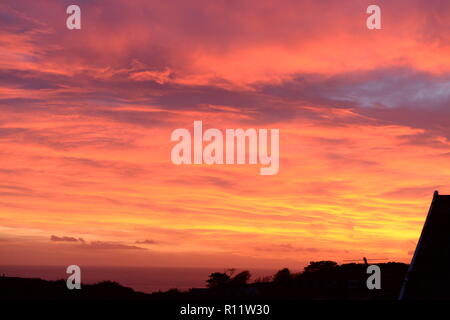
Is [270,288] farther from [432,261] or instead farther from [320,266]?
[432,261]

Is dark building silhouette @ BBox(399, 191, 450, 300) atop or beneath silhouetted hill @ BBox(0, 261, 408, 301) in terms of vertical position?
atop

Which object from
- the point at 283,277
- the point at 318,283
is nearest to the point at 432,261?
the point at 318,283

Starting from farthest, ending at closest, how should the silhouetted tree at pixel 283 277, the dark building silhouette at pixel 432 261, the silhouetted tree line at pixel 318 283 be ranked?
the silhouetted tree at pixel 283 277
the silhouetted tree line at pixel 318 283
the dark building silhouette at pixel 432 261

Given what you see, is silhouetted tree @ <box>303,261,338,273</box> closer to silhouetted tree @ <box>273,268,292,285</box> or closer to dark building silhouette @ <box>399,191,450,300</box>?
silhouetted tree @ <box>273,268,292,285</box>

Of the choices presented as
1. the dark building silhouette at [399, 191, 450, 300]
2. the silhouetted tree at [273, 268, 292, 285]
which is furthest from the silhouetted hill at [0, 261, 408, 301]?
the dark building silhouette at [399, 191, 450, 300]

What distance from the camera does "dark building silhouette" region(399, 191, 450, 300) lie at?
86.9 feet

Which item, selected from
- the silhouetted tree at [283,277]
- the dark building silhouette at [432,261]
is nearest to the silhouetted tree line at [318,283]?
the silhouetted tree at [283,277]

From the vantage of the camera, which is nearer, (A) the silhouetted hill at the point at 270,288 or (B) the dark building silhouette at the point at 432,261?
(B) the dark building silhouette at the point at 432,261

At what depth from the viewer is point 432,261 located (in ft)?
88.9

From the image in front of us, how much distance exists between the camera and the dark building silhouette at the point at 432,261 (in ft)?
86.9

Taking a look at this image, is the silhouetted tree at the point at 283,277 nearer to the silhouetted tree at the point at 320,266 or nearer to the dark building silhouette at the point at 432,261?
the silhouetted tree at the point at 320,266
